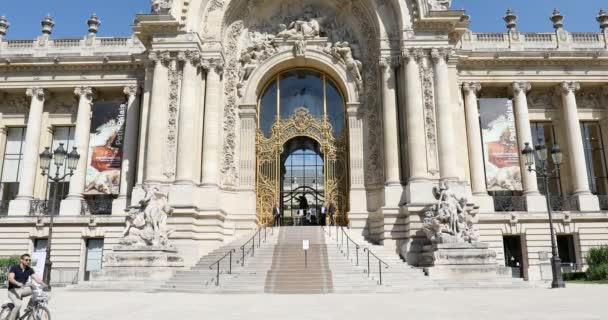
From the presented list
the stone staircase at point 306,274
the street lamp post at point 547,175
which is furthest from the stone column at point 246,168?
the street lamp post at point 547,175

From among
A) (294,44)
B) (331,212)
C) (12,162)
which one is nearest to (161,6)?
(294,44)

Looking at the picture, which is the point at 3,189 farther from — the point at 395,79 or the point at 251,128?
the point at 395,79

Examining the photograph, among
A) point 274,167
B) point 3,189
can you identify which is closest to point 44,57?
point 3,189

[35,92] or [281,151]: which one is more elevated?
[35,92]

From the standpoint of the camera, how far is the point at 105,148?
24.4m

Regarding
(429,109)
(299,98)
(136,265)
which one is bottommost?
(136,265)

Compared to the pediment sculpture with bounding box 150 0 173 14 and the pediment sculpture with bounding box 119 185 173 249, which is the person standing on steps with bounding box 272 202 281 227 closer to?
the pediment sculpture with bounding box 119 185 173 249

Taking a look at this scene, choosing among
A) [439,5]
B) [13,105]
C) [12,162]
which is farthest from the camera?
[13,105]

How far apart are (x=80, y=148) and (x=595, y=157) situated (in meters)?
28.2

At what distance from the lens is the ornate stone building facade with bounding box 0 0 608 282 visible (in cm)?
2062

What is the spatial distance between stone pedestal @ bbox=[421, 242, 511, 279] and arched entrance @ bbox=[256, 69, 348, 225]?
23.0 ft

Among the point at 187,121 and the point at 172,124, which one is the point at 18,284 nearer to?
the point at 187,121

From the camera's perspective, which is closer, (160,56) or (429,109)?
(429,109)

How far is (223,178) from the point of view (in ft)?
72.8
